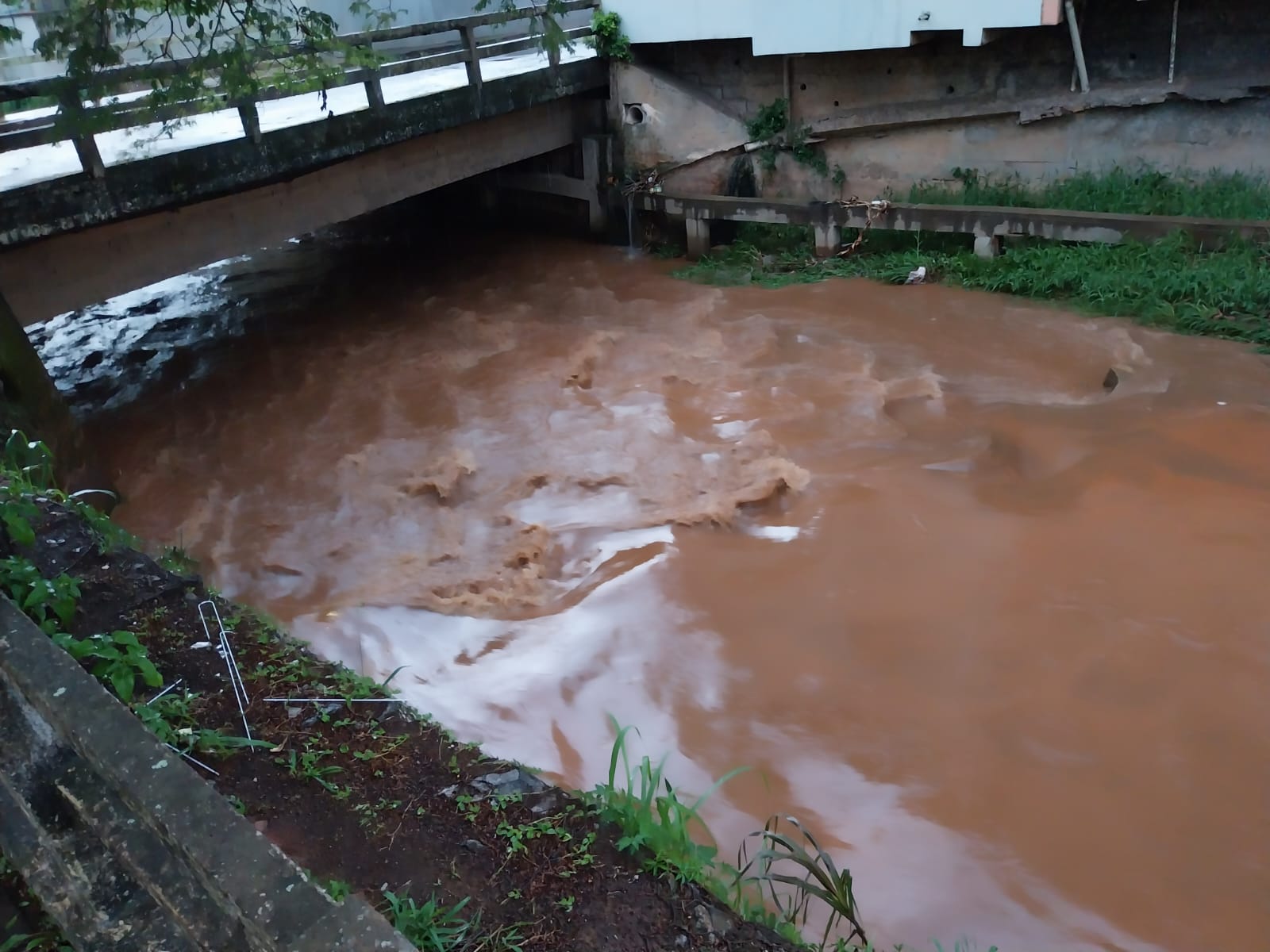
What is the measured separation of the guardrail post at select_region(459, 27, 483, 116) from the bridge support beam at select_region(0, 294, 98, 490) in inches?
198

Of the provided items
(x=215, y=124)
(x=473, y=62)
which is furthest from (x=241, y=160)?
(x=473, y=62)

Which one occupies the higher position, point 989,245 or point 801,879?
point 989,245

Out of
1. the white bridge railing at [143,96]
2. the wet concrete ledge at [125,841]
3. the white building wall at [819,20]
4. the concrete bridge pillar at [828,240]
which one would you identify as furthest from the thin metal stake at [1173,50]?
the wet concrete ledge at [125,841]

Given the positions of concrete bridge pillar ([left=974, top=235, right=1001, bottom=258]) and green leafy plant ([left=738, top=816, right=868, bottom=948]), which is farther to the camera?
concrete bridge pillar ([left=974, top=235, right=1001, bottom=258])

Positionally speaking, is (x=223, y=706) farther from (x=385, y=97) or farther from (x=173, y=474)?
(x=385, y=97)

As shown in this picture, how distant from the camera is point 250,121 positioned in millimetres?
7520

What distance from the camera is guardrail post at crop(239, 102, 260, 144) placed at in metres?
7.43

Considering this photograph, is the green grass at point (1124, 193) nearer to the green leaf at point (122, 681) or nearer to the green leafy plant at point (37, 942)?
the green leaf at point (122, 681)

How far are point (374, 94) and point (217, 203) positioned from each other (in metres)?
1.74

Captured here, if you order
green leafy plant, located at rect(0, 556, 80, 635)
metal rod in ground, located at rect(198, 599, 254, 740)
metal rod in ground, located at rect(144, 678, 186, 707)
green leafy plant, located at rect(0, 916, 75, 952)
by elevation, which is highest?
green leafy plant, located at rect(0, 556, 80, 635)

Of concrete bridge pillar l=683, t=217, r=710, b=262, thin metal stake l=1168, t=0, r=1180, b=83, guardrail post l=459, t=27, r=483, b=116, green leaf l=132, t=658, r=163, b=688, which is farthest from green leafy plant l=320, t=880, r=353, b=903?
thin metal stake l=1168, t=0, r=1180, b=83

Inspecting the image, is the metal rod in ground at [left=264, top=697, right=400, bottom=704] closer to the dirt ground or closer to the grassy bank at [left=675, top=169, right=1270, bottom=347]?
the dirt ground

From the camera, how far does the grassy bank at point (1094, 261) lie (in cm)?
823

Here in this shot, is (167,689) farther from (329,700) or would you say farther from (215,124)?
(215,124)
